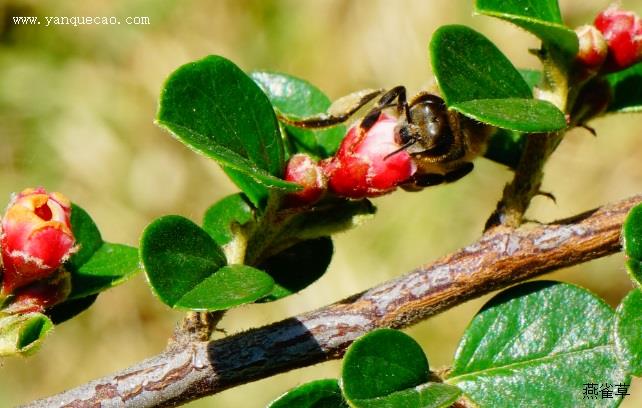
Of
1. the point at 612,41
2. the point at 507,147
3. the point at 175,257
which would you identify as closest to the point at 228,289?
the point at 175,257

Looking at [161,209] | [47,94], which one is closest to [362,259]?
[161,209]

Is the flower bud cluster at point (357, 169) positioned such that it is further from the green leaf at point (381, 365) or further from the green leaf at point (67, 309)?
the green leaf at point (67, 309)

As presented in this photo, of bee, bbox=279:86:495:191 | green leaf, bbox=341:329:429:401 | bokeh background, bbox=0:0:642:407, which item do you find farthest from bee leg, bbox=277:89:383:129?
bokeh background, bbox=0:0:642:407

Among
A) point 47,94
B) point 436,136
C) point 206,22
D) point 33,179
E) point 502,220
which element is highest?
point 206,22

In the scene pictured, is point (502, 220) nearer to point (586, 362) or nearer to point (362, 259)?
point (586, 362)

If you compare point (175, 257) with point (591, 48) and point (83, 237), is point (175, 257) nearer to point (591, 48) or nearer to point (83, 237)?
A: point (83, 237)

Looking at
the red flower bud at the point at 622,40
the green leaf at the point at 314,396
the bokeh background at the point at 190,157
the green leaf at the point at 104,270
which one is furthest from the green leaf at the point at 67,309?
the bokeh background at the point at 190,157
